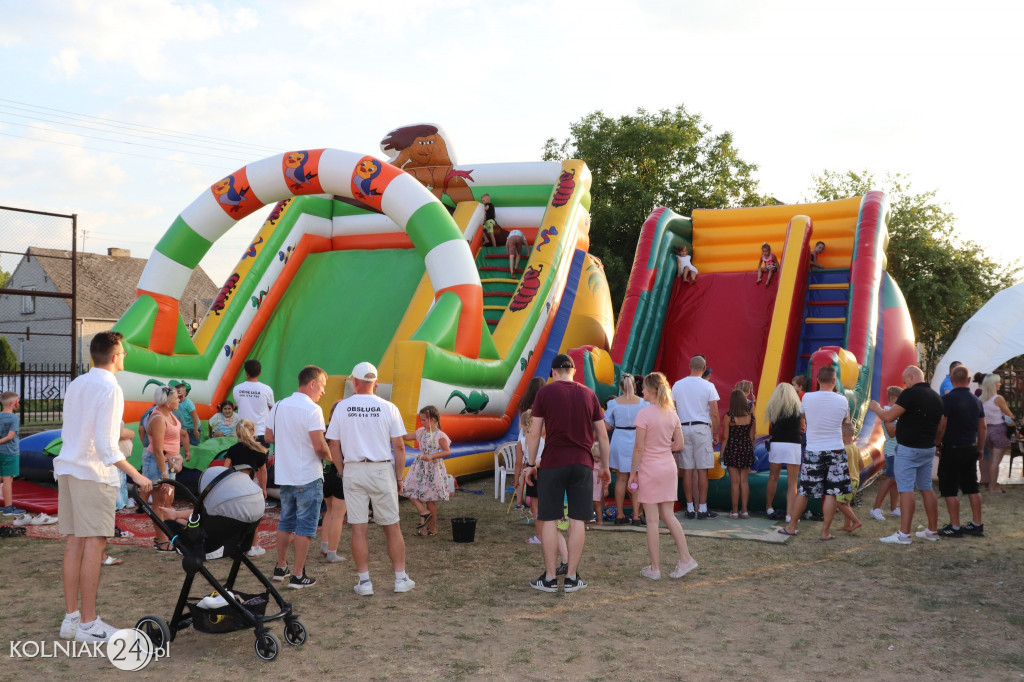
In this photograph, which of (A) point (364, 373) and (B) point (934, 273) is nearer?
(A) point (364, 373)

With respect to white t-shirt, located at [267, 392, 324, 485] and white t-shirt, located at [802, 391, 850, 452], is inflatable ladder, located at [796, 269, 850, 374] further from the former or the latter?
white t-shirt, located at [267, 392, 324, 485]

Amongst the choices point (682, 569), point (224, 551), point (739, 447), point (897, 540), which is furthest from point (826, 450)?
point (224, 551)

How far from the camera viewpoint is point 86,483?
4.14m

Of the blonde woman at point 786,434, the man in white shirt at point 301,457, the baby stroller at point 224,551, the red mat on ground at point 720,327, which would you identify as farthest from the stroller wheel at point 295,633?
the red mat on ground at point 720,327

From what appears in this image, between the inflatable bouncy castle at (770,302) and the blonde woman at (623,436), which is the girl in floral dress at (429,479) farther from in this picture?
the inflatable bouncy castle at (770,302)

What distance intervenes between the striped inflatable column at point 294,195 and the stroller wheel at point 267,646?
5.62m

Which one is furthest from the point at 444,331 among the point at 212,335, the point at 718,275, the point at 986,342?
the point at 986,342

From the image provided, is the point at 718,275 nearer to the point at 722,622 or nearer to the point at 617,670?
the point at 722,622

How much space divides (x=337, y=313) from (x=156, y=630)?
7697 mm

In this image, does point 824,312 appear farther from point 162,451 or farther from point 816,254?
point 162,451

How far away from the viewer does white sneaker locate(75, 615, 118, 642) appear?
4.08 meters

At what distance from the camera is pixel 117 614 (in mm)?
4625

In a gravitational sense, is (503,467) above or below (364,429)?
below

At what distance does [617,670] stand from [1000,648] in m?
1.98
